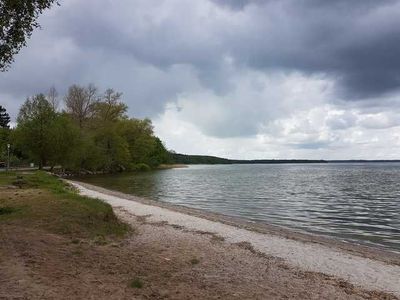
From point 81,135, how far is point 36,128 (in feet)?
43.8

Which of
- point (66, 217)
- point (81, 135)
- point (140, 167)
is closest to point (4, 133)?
point (81, 135)

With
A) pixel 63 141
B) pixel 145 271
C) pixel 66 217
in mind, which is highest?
pixel 63 141

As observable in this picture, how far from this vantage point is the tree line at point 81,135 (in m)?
62.2

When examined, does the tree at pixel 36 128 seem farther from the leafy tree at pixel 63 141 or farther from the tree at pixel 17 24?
the tree at pixel 17 24

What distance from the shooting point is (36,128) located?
202ft

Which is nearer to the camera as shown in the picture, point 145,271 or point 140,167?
point 145,271

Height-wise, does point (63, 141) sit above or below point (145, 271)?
above

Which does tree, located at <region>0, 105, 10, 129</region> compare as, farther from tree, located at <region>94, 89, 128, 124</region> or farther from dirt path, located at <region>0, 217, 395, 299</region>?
dirt path, located at <region>0, 217, 395, 299</region>

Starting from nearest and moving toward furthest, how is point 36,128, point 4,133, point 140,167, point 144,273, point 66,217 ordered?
point 144,273
point 66,217
point 36,128
point 4,133
point 140,167

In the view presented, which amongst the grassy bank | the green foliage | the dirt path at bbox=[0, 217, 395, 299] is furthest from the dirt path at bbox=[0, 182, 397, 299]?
the green foliage

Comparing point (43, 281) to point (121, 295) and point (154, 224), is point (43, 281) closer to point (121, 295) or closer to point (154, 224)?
point (121, 295)

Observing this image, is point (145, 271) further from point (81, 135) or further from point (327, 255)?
point (81, 135)

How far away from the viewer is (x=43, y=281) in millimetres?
8367

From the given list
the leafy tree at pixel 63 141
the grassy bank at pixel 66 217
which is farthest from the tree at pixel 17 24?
the leafy tree at pixel 63 141
